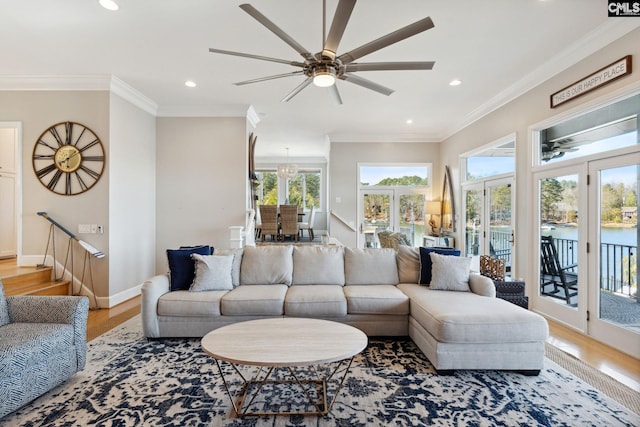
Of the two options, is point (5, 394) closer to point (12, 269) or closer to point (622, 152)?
point (12, 269)

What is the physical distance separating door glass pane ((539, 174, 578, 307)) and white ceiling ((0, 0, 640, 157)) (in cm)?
140

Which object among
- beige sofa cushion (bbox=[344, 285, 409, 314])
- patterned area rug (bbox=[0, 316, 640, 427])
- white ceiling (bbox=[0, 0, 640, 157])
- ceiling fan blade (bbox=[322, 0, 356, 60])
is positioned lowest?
patterned area rug (bbox=[0, 316, 640, 427])

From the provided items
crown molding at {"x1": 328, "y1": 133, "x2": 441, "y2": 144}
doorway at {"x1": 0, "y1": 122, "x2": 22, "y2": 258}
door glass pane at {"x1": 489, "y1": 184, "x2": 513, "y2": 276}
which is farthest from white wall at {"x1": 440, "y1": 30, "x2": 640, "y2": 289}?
doorway at {"x1": 0, "y1": 122, "x2": 22, "y2": 258}

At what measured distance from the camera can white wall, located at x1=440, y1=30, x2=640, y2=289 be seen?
114 inches

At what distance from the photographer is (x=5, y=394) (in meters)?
1.81

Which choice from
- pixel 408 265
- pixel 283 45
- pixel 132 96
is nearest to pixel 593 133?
pixel 408 265

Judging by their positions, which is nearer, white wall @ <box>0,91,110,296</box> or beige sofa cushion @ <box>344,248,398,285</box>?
beige sofa cushion @ <box>344,248,398,285</box>

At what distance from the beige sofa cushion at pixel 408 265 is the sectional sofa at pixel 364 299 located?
1 centimetres

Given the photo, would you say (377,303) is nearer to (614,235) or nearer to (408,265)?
(408,265)

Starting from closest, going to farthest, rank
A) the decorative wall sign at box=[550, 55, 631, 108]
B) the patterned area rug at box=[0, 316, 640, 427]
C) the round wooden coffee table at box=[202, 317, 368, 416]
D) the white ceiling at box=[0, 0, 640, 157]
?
the round wooden coffee table at box=[202, 317, 368, 416] → the patterned area rug at box=[0, 316, 640, 427] → the white ceiling at box=[0, 0, 640, 157] → the decorative wall sign at box=[550, 55, 631, 108]

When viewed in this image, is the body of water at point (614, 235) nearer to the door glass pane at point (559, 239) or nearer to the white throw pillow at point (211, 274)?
the door glass pane at point (559, 239)

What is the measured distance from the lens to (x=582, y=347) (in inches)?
117

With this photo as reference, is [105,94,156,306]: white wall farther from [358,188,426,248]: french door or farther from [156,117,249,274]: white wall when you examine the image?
[358,188,426,248]: french door

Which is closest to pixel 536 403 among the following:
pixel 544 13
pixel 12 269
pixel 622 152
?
pixel 622 152
